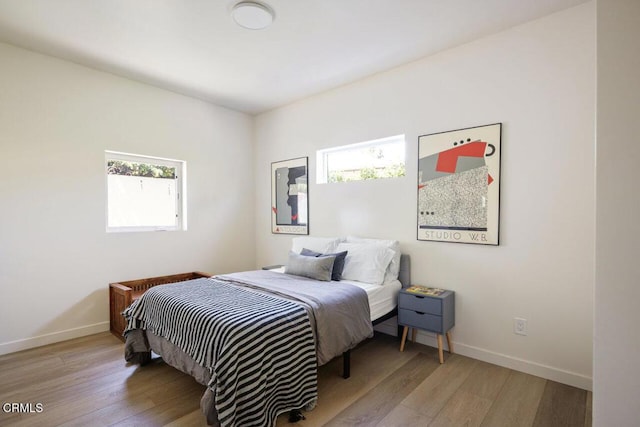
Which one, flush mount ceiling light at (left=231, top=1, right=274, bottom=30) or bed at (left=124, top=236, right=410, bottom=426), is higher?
flush mount ceiling light at (left=231, top=1, right=274, bottom=30)

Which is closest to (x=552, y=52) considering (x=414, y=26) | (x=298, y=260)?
(x=414, y=26)

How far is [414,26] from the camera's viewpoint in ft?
7.84

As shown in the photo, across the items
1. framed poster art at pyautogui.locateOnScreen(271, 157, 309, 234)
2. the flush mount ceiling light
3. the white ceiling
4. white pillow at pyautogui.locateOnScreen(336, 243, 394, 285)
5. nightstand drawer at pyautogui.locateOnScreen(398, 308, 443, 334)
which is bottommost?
nightstand drawer at pyautogui.locateOnScreen(398, 308, 443, 334)

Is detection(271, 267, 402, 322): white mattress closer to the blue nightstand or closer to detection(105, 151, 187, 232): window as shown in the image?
the blue nightstand

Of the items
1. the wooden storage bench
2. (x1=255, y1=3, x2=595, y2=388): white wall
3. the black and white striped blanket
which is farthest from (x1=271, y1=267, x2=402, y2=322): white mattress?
the wooden storage bench

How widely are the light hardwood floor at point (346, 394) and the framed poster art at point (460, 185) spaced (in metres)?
1.06

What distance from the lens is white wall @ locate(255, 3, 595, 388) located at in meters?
2.16

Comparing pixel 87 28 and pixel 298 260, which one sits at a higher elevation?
pixel 87 28

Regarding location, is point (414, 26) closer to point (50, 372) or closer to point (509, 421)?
point (509, 421)

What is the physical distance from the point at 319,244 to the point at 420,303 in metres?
1.23

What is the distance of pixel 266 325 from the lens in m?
1.76

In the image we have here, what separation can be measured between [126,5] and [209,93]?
5.31 feet

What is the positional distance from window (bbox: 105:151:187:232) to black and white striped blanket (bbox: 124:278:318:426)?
1677 millimetres

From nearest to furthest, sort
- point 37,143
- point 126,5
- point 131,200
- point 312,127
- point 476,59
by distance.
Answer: point 126,5
point 476,59
point 37,143
point 131,200
point 312,127
